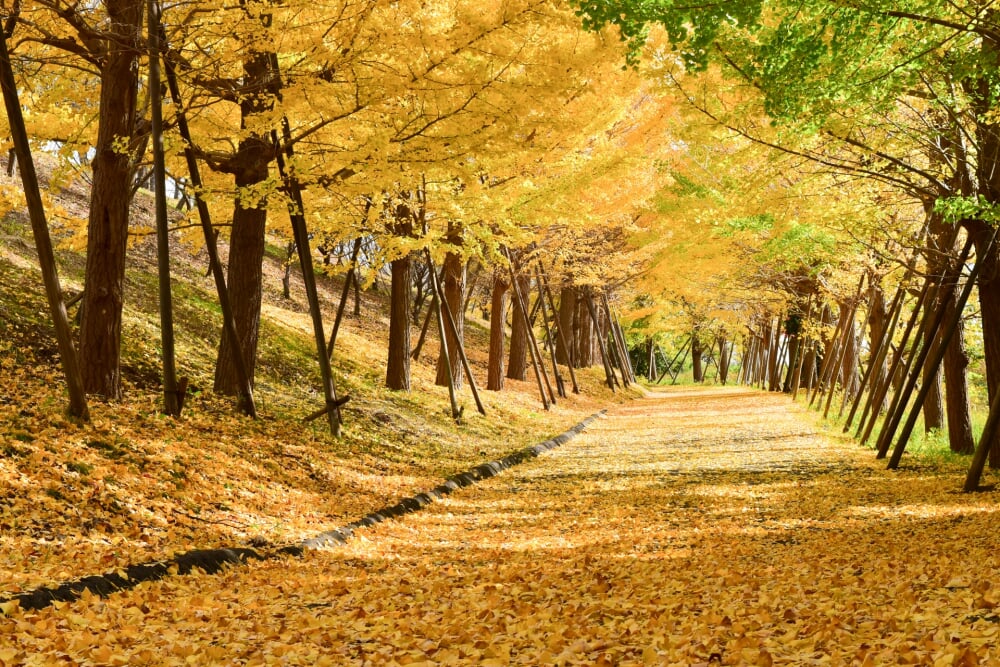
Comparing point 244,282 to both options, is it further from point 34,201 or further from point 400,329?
point 400,329

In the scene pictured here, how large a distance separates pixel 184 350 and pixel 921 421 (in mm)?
15177

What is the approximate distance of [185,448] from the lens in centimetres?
798

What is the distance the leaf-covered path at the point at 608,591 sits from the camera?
153 inches

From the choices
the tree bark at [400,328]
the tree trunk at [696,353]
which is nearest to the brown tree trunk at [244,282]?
the tree bark at [400,328]

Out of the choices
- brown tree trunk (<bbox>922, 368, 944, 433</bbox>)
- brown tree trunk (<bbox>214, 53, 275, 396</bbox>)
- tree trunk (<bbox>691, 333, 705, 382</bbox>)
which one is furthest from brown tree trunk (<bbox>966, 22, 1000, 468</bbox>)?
tree trunk (<bbox>691, 333, 705, 382</bbox>)

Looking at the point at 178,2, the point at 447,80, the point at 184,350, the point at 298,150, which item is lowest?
the point at 184,350

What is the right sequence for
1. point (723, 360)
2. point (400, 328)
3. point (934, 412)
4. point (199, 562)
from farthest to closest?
point (723, 360), point (400, 328), point (934, 412), point (199, 562)

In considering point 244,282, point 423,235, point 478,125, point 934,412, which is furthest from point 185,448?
point 934,412

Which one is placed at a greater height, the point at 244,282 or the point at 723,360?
the point at 244,282

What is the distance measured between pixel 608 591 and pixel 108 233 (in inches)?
245

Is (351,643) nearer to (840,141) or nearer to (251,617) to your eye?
(251,617)

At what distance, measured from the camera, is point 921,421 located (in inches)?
715

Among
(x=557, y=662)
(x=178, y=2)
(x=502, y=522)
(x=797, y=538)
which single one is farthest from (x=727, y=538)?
(x=178, y=2)

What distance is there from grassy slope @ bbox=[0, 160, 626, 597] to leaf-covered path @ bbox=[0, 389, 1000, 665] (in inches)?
27.1
